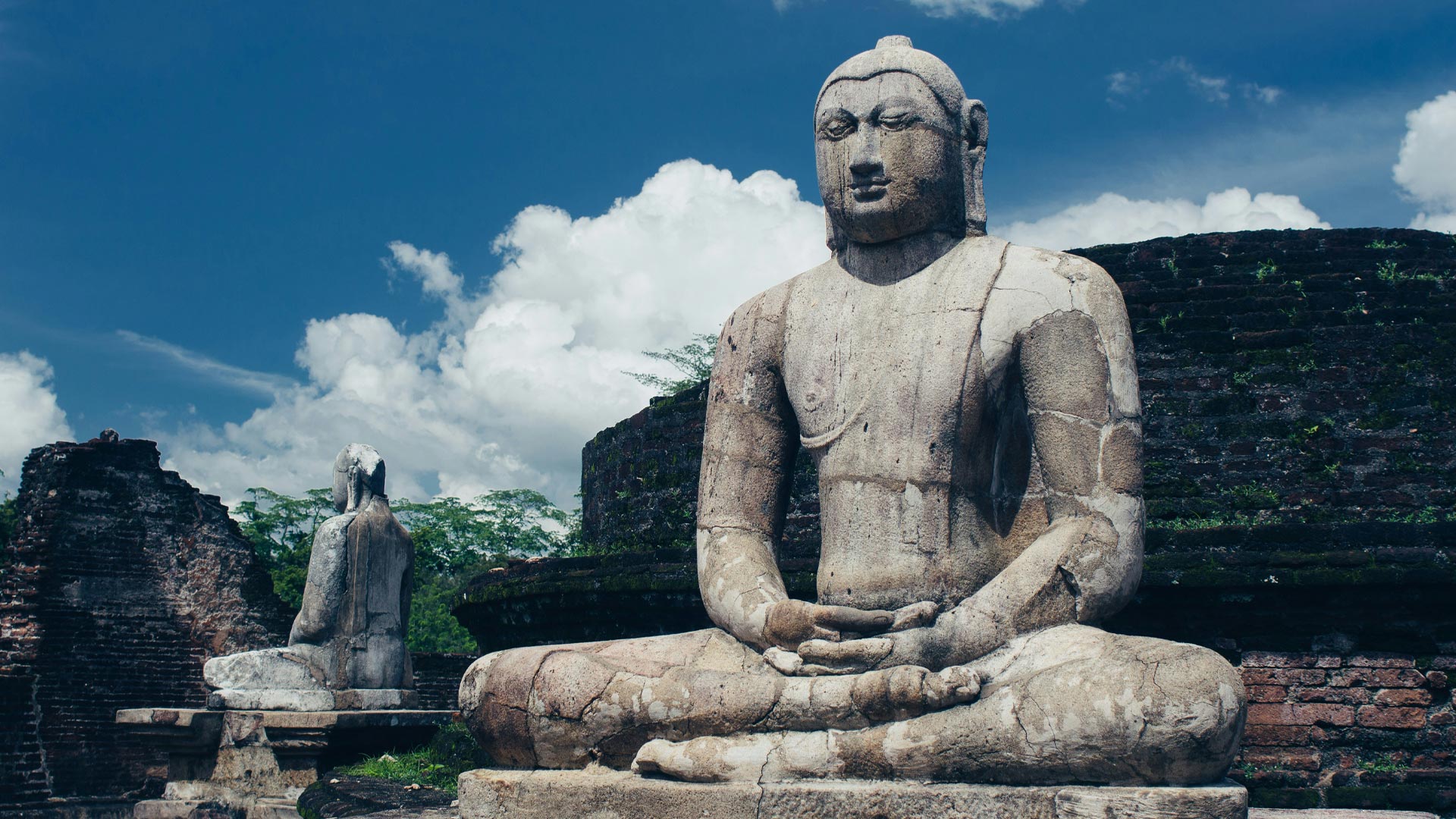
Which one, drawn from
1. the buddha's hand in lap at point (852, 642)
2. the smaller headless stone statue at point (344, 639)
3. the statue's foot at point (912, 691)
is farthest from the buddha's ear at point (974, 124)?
the smaller headless stone statue at point (344, 639)

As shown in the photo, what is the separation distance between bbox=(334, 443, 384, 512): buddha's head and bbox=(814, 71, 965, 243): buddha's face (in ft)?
17.4

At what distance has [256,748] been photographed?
7.30 m

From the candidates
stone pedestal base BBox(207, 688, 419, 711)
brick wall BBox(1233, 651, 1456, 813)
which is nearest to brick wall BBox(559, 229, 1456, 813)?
brick wall BBox(1233, 651, 1456, 813)

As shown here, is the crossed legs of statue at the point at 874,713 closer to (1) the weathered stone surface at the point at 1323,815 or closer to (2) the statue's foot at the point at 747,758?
(2) the statue's foot at the point at 747,758

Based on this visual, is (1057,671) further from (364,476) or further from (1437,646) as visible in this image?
(364,476)

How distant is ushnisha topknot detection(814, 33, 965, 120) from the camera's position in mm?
3324

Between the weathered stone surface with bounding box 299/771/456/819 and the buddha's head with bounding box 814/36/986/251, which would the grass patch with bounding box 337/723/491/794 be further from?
the buddha's head with bounding box 814/36/986/251

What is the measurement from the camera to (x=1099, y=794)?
239 cm

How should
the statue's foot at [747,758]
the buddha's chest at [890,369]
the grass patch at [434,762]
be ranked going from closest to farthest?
1. the statue's foot at [747,758]
2. the buddha's chest at [890,369]
3. the grass patch at [434,762]

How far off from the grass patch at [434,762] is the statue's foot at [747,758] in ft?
13.8

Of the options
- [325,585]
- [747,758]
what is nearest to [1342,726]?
[747,758]

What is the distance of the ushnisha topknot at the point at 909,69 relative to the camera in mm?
3324

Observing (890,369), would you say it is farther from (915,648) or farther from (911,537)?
(915,648)

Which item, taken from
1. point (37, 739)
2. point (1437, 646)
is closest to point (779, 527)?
point (1437, 646)
